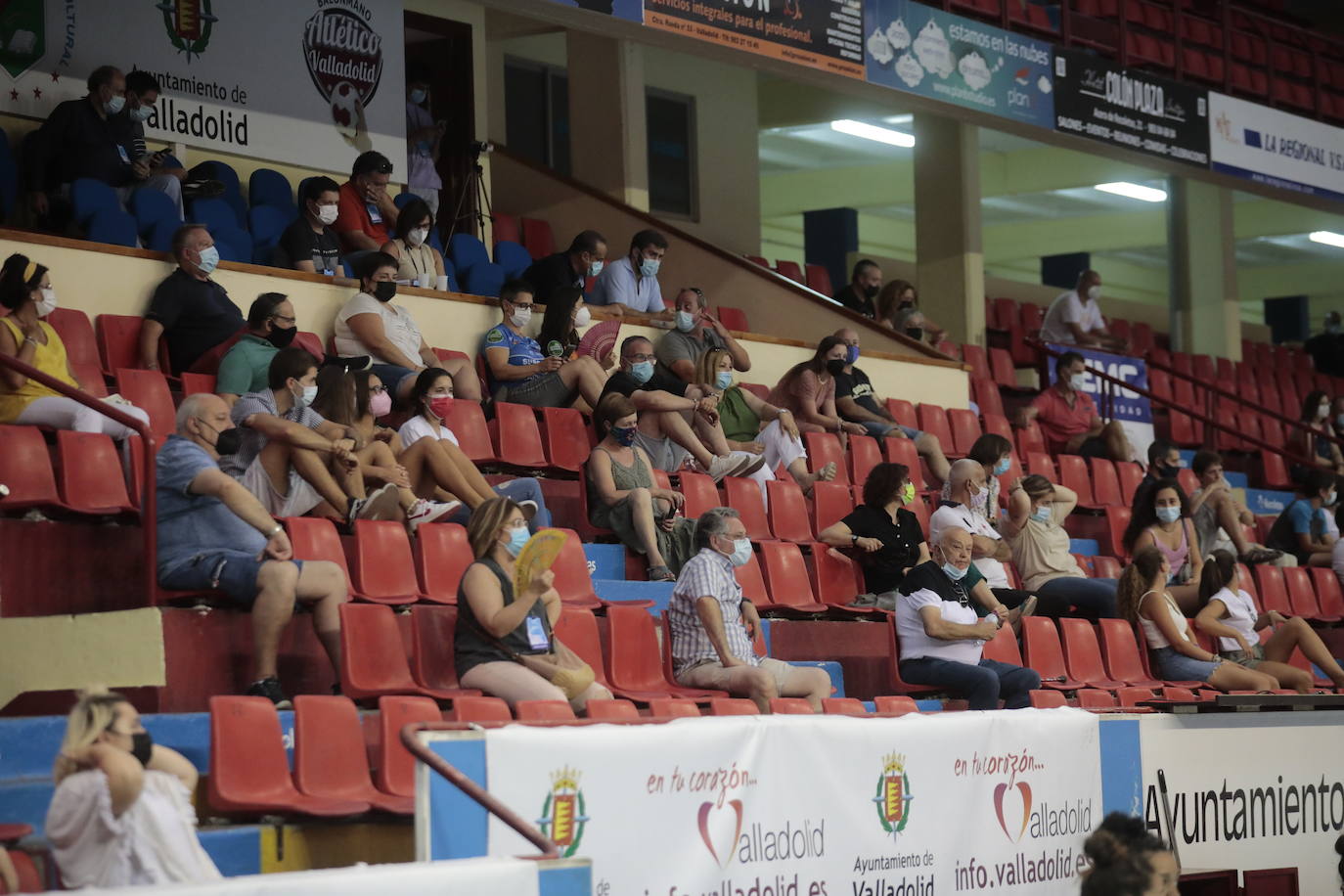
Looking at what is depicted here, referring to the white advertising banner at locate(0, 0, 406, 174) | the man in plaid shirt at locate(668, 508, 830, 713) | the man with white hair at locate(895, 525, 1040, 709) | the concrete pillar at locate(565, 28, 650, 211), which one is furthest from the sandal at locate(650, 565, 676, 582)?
the concrete pillar at locate(565, 28, 650, 211)

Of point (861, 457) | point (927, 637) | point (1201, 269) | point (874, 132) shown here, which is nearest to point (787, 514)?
point (861, 457)

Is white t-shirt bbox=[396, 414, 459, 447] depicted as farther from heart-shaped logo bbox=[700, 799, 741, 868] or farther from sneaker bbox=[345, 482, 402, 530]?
heart-shaped logo bbox=[700, 799, 741, 868]

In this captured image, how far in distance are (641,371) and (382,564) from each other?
8.54 feet

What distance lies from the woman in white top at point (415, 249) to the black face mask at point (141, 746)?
496 cm

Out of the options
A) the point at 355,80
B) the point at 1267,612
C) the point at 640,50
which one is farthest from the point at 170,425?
the point at 640,50

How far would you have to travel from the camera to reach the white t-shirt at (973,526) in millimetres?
8297

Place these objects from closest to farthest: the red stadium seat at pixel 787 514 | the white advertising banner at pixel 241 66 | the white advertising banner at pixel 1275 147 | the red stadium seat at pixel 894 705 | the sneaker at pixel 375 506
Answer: the red stadium seat at pixel 894 705
the sneaker at pixel 375 506
the red stadium seat at pixel 787 514
the white advertising banner at pixel 241 66
the white advertising banner at pixel 1275 147

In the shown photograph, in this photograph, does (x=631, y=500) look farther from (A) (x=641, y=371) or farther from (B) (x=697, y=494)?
(A) (x=641, y=371)

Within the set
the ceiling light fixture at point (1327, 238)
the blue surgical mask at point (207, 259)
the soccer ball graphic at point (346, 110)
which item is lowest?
the blue surgical mask at point (207, 259)

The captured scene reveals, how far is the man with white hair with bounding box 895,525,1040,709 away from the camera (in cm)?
711

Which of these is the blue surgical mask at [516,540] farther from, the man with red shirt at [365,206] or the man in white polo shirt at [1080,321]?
the man in white polo shirt at [1080,321]

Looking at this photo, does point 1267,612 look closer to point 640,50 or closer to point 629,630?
point 629,630

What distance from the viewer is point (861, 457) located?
9.60m

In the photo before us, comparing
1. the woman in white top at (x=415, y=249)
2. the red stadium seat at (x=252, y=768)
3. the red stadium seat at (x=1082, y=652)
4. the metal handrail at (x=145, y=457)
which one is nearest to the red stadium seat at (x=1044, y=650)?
the red stadium seat at (x=1082, y=652)
